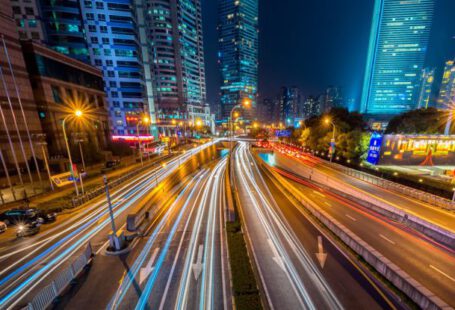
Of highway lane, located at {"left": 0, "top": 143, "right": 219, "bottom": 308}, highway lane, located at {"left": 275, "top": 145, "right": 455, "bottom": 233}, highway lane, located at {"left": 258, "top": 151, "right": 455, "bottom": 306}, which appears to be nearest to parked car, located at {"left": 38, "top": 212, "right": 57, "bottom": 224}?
highway lane, located at {"left": 0, "top": 143, "right": 219, "bottom": 308}

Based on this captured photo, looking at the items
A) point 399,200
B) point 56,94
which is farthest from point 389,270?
point 56,94

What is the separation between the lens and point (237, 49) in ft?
558

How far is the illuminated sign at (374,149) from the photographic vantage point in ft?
113

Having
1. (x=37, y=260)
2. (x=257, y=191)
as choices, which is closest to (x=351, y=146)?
(x=257, y=191)

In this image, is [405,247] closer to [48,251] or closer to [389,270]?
[389,270]

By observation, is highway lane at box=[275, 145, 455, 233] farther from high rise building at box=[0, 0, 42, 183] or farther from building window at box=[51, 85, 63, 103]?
building window at box=[51, 85, 63, 103]

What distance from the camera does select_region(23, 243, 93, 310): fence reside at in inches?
333

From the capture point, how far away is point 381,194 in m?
24.5

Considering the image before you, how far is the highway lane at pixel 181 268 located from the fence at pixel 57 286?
124 inches

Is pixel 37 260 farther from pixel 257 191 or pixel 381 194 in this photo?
pixel 381 194

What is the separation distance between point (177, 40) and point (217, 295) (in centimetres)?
13360

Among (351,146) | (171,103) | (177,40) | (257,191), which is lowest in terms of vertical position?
(257,191)

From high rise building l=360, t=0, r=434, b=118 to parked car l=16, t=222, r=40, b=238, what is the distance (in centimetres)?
A: 20995

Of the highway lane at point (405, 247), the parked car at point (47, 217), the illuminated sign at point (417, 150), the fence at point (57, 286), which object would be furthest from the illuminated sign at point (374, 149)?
the parked car at point (47, 217)
